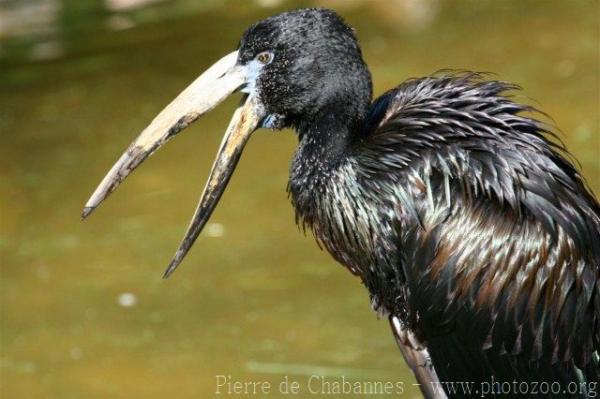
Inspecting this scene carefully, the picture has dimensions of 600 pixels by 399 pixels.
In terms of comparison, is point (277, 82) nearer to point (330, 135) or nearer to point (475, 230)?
point (330, 135)

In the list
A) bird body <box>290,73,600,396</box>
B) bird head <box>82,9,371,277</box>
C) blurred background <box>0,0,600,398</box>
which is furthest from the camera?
blurred background <box>0,0,600,398</box>

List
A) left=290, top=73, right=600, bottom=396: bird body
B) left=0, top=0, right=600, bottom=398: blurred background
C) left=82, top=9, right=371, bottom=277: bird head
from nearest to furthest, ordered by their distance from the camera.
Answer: left=290, top=73, right=600, bottom=396: bird body < left=82, top=9, right=371, bottom=277: bird head < left=0, top=0, right=600, bottom=398: blurred background

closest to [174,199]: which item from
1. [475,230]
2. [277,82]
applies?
[277,82]

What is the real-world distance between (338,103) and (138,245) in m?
3.17

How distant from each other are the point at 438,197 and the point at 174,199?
3.67 m

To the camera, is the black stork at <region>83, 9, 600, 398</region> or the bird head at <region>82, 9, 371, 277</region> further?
the bird head at <region>82, 9, 371, 277</region>

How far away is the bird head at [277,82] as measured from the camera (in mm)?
4812

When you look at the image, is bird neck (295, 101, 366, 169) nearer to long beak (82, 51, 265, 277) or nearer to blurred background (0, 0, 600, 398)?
long beak (82, 51, 265, 277)

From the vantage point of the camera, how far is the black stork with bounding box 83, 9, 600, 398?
463cm

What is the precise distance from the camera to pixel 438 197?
15.5 ft

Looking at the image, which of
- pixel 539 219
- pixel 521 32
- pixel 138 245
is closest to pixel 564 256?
pixel 539 219

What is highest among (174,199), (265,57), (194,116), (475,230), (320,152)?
(174,199)

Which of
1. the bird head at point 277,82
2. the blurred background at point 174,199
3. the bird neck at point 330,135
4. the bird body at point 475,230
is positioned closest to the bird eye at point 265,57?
the bird head at point 277,82

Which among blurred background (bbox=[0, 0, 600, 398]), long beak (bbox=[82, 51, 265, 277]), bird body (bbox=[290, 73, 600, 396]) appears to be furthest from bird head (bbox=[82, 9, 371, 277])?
blurred background (bbox=[0, 0, 600, 398])
